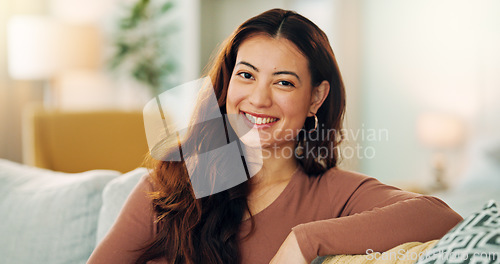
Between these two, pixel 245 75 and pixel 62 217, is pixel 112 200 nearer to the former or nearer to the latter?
pixel 62 217

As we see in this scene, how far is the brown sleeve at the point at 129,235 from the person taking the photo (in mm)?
1079

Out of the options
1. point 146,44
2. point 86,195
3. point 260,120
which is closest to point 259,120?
point 260,120

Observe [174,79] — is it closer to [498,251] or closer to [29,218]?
[29,218]

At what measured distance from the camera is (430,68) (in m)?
3.54

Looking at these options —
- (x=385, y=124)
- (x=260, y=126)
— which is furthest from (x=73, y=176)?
(x=385, y=124)

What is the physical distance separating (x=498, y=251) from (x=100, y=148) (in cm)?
229

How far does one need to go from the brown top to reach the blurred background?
1782 millimetres

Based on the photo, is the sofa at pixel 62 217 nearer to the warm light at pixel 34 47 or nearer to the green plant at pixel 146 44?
the warm light at pixel 34 47

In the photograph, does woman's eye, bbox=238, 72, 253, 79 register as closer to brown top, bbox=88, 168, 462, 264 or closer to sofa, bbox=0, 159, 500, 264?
brown top, bbox=88, 168, 462, 264

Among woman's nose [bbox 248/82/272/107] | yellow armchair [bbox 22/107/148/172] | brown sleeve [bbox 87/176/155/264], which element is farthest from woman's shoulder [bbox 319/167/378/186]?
yellow armchair [bbox 22/107/148/172]

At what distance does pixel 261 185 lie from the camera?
1188mm

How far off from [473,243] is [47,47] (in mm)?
3484

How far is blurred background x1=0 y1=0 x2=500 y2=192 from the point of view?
11.0 ft

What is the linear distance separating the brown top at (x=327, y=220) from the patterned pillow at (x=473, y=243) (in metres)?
0.13
